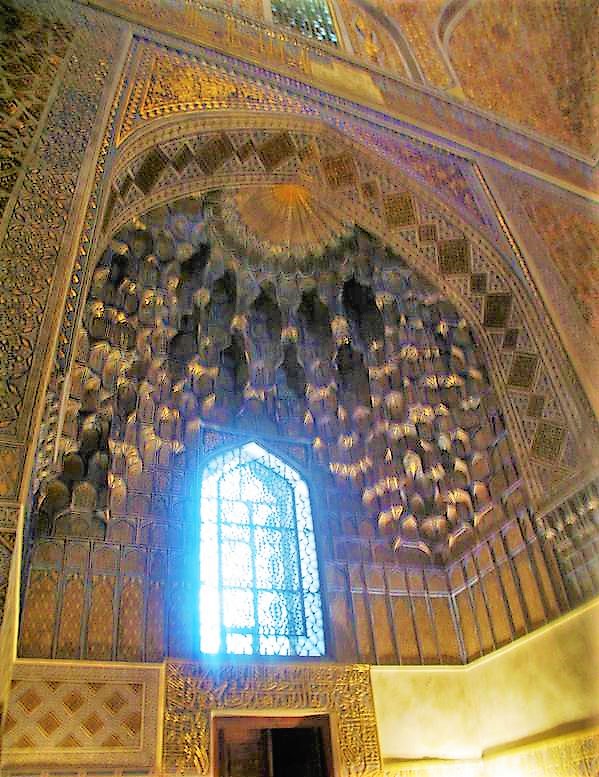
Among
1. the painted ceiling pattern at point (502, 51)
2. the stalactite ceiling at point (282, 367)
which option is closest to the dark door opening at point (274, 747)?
the stalactite ceiling at point (282, 367)

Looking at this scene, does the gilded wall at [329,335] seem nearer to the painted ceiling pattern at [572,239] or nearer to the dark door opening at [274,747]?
the painted ceiling pattern at [572,239]

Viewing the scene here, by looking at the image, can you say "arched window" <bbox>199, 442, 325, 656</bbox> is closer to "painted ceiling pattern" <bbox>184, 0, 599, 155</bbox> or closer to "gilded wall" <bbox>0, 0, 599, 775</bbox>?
"gilded wall" <bbox>0, 0, 599, 775</bbox>

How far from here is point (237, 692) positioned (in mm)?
5965

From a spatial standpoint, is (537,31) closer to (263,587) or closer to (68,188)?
(68,188)

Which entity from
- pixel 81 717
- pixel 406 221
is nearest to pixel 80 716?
pixel 81 717

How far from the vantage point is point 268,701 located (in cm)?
603

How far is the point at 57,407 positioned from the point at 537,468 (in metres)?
4.05

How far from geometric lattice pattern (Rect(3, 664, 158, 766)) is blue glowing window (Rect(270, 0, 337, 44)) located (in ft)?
18.2

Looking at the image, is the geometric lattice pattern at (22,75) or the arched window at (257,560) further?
the arched window at (257,560)

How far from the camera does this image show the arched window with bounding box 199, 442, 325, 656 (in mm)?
6379

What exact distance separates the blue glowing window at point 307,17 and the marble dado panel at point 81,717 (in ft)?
18.2

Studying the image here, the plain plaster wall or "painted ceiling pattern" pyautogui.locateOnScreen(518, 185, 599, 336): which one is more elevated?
"painted ceiling pattern" pyautogui.locateOnScreen(518, 185, 599, 336)

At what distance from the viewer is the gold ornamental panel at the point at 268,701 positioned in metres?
5.58

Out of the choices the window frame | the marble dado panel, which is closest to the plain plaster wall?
the window frame
